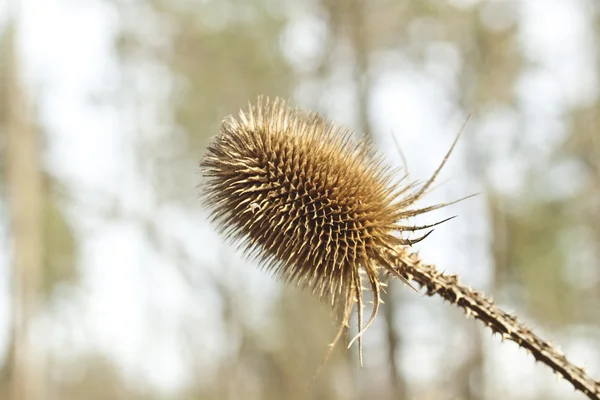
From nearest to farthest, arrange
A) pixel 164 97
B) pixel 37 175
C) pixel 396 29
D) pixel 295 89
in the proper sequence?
pixel 396 29 → pixel 295 89 → pixel 37 175 → pixel 164 97

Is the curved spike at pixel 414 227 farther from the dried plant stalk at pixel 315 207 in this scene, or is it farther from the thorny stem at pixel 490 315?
the thorny stem at pixel 490 315

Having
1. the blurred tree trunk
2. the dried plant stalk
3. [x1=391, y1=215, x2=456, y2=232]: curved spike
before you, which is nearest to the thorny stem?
the dried plant stalk

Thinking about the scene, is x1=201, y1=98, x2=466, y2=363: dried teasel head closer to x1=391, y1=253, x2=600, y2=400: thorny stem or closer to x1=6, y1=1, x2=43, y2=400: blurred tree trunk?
x1=391, y1=253, x2=600, y2=400: thorny stem

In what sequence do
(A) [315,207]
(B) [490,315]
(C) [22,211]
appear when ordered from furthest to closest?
(C) [22,211] → (A) [315,207] → (B) [490,315]

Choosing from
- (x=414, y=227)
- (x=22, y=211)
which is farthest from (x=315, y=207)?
(x=22, y=211)

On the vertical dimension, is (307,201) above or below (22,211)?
below

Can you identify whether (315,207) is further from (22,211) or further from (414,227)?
(22,211)

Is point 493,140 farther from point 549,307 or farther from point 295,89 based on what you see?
point 549,307

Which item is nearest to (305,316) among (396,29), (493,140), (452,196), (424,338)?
(424,338)

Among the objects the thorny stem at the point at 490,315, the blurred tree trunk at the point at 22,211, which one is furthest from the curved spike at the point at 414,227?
the blurred tree trunk at the point at 22,211
